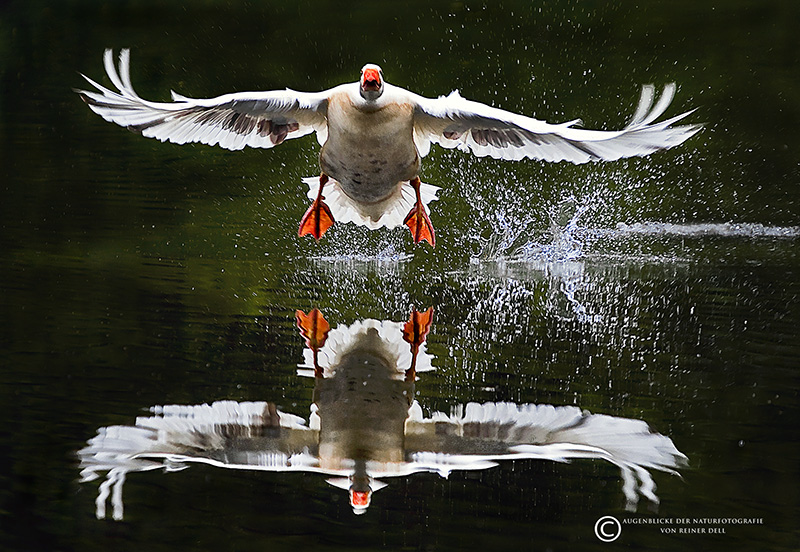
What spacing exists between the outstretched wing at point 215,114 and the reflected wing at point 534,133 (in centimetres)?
34

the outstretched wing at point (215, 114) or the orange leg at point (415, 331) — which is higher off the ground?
the outstretched wing at point (215, 114)

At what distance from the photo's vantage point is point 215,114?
2414 millimetres

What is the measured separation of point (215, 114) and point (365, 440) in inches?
55.3

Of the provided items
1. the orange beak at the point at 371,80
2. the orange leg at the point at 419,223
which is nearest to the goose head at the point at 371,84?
the orange beak at the point at 371,80

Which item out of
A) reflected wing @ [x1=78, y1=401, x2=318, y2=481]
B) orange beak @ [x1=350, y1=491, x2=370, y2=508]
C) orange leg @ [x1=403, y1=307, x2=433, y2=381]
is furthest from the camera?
orange leg @ [x1=403, y1=307, x2=433, y2=381]

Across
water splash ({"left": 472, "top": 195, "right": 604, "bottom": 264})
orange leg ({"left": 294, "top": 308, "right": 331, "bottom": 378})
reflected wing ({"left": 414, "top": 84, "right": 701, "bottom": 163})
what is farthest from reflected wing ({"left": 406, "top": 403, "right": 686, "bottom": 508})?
water splash ({"left": 472, "top": 195, "right": 604, "bottom": 264})

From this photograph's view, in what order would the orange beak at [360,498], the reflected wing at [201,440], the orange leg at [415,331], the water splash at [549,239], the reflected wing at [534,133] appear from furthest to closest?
the water splash at [549,239], the reflected wing at [534,133], the orange leg at [415,331], the reflected wing at [201,440], the orange beak at [360,498]

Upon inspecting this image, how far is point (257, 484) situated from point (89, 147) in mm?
4236

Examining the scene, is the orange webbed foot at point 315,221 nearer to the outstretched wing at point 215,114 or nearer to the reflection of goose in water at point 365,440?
the outstretched wing at point 215,114

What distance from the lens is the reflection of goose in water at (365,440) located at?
3.99 ft

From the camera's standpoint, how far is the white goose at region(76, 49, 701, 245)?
2.07 meters

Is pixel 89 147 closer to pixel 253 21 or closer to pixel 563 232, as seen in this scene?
pixel 253 21

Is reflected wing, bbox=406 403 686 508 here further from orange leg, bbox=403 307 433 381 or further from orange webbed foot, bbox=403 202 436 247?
orange webbed foot, bbox=403 202 436 247

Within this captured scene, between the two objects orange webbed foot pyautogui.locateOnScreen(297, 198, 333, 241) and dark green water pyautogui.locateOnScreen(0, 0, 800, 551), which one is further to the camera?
orange webbed foot pyautogui.locateOnScreen(297, 198, 333, 241)
